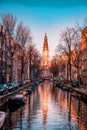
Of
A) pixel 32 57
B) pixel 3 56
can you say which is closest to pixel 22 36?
pixel 3 56

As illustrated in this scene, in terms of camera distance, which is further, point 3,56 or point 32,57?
point 32,57

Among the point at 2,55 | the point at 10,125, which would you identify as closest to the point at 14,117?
the point at 10,125

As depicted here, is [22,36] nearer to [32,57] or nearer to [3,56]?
[3,56]

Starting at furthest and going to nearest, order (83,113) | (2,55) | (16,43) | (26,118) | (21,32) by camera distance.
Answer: (2,55) < (21,32) < (16,43) < (83,113) < (26,118)

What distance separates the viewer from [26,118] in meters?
35.7

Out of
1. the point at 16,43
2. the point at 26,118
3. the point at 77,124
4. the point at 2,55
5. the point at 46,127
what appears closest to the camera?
the point at 46,127

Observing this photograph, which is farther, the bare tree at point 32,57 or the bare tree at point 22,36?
the bare tree at point 32,57

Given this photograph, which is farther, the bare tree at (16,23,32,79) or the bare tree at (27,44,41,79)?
the bare tree at (27,44,41,79)

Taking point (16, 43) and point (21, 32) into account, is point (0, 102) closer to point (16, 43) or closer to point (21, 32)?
point (16, 43)

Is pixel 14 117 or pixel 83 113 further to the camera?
pixel 83 113

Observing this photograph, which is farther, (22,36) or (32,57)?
(32,57)

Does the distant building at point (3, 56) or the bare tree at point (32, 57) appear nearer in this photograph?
the distant building at point (3, 56)

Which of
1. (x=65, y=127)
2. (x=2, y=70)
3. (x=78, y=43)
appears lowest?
(x=65, y=127)

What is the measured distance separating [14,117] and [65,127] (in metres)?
7.52
